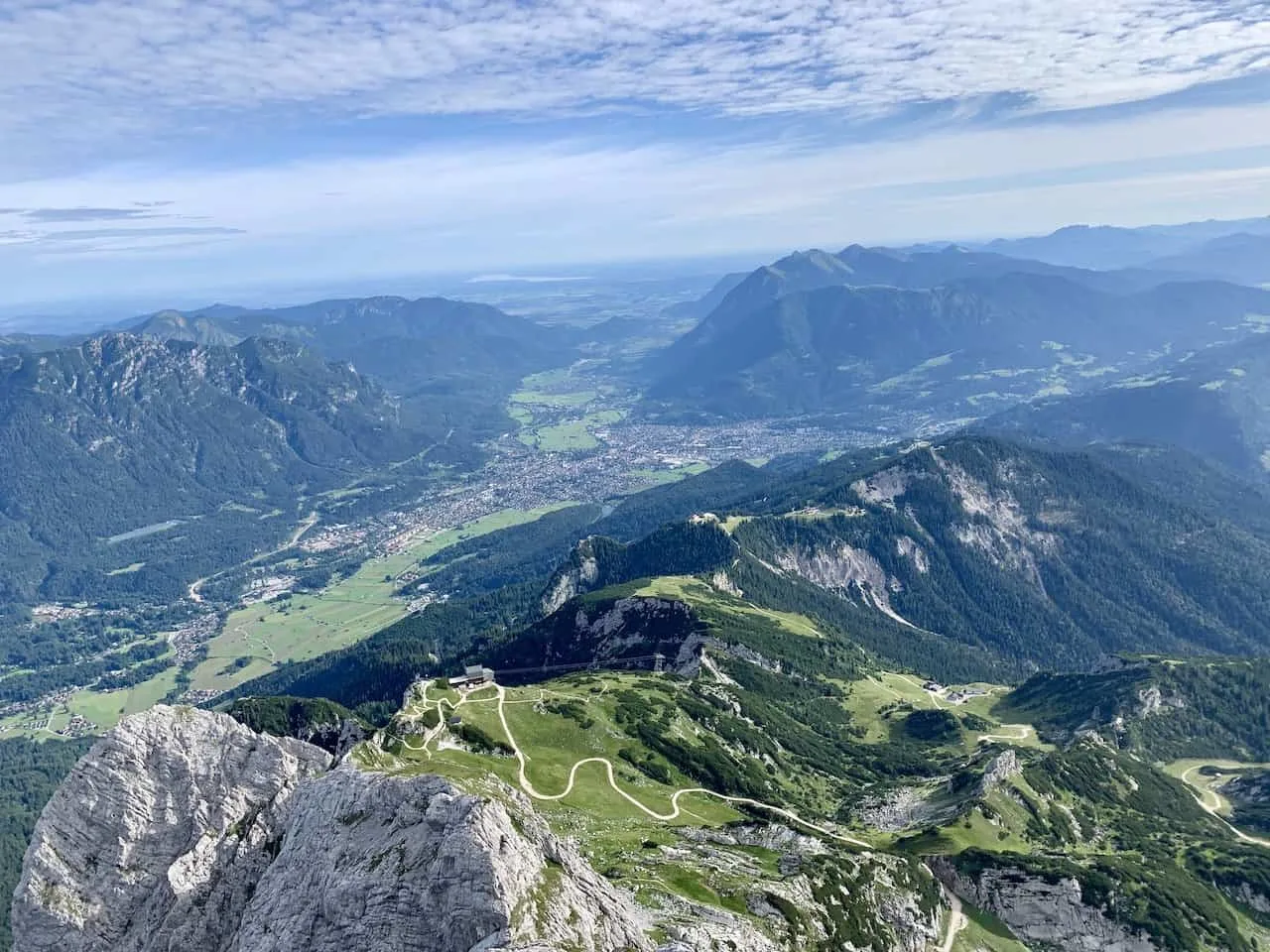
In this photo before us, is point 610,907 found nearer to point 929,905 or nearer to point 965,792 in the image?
point 929,905

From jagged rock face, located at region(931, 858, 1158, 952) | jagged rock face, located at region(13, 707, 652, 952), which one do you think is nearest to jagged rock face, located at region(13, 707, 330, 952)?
A: jagged rock face, located at region(13, 707, 652, 952)

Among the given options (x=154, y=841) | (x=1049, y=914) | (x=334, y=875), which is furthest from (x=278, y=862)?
(x=1049, y=914)

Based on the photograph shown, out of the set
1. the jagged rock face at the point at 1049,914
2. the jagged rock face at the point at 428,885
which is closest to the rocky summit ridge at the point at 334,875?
the jagged rock face at the point at 428,885

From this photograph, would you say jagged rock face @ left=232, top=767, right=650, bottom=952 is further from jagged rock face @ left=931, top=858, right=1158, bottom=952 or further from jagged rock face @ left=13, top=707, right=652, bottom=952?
jagged rock face @ left=931, top=858, right=1158, bottom=952

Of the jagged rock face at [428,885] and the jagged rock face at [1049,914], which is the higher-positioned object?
the jagged rock face at [428,885]

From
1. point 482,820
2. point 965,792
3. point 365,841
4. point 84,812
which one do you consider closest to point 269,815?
point 84,812

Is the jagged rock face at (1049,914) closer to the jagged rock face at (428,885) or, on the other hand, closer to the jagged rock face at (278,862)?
the jagged rock face at (278,862)
